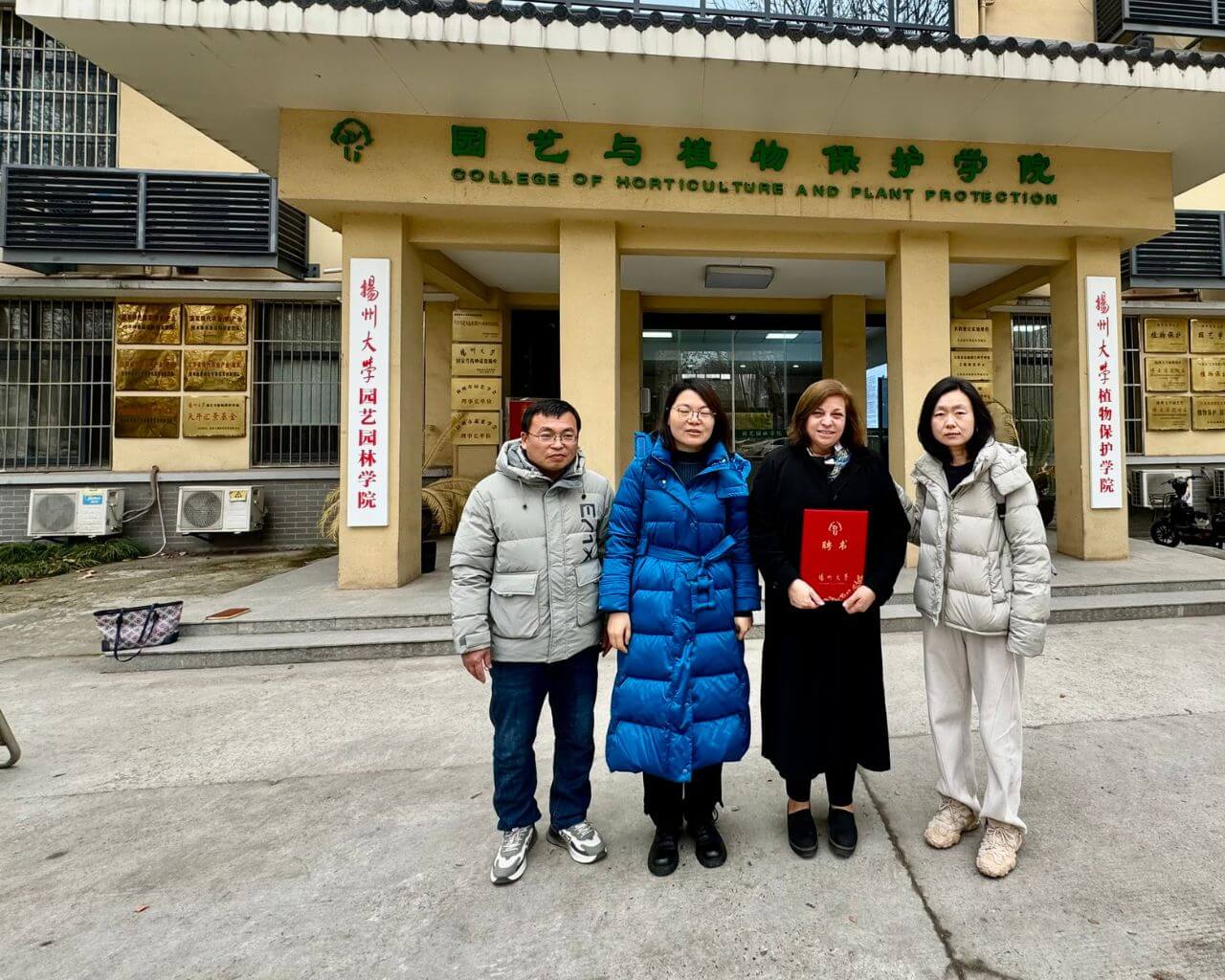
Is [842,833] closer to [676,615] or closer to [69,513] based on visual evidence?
[676,615]

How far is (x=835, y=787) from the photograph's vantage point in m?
2.04

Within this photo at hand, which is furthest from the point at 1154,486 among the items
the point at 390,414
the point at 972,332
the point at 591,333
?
the point at 390,414

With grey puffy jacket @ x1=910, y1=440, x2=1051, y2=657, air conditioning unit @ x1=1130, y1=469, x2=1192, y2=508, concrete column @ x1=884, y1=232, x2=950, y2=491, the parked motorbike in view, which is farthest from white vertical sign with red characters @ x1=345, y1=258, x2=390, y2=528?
air conditioning unit @ x1=1130, y1=469, x2=1192, y2=508

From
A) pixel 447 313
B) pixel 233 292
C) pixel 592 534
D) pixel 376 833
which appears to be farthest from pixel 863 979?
pixel 233 292

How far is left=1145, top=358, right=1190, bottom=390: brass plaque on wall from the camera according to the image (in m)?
8.70

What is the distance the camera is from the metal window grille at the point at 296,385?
7.89 m

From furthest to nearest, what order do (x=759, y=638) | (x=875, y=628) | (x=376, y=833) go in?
(x=759, y=638)
(x=376, y=833)
(x=875, y=628)

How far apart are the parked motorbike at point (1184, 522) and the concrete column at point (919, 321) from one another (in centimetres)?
439

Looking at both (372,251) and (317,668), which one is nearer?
(317,668)

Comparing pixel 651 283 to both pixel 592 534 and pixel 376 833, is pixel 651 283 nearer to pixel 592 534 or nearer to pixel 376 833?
pixel 592 534

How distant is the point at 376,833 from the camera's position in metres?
2.19

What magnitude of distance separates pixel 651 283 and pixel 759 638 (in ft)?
16.3

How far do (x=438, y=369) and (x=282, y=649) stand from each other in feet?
15.7

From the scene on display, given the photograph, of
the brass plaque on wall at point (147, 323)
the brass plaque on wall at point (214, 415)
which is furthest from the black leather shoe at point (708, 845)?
the brass plaque on wall at point (147, 323)
